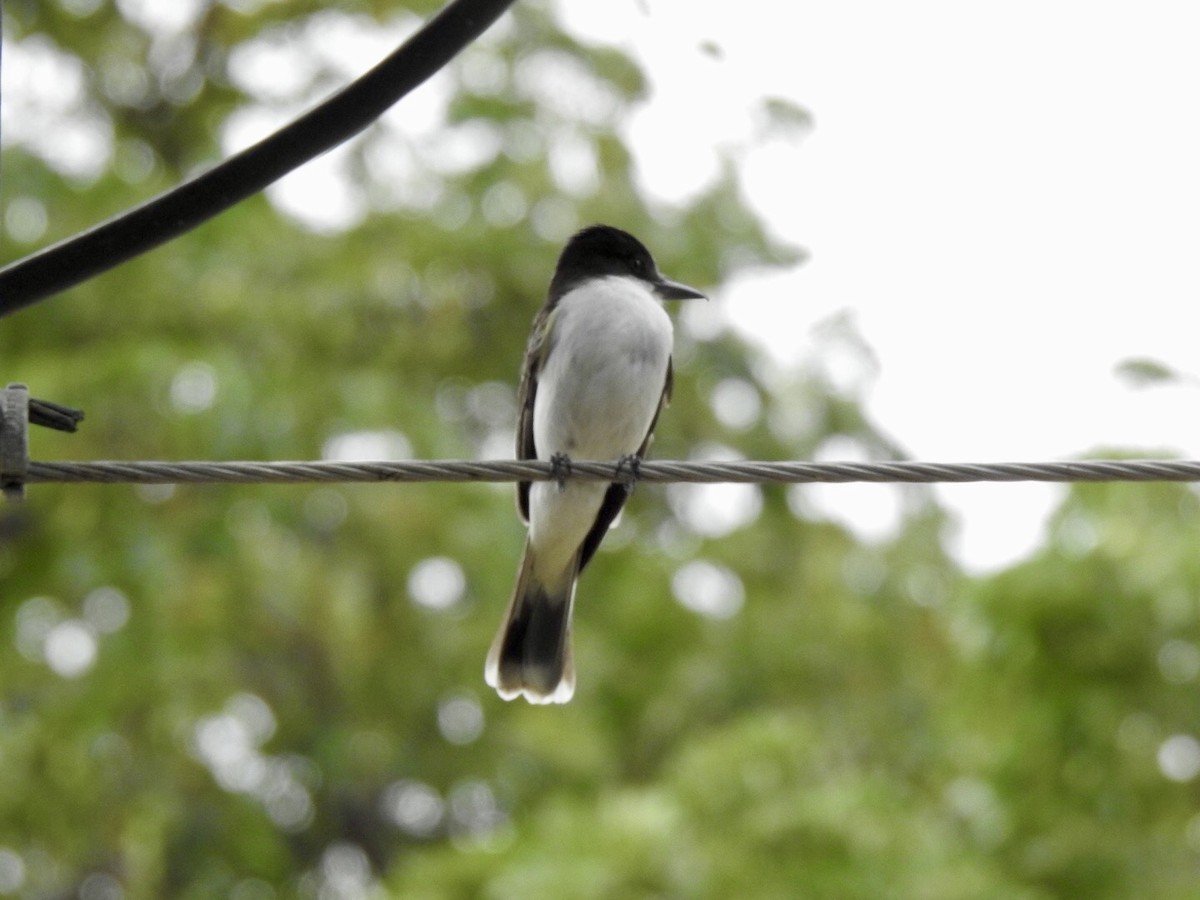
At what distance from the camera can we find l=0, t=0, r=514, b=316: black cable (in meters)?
2.68

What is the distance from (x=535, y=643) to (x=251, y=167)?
332 centimetres

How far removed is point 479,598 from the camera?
877 cm

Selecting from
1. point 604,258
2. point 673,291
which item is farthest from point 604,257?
point 673,291

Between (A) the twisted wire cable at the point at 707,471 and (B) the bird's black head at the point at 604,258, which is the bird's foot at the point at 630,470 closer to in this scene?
(A) the twisted wire cable at the point at 707,471

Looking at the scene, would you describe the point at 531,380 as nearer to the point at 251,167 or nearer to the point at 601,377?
the point at 601,377

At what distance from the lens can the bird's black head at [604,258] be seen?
619 cm

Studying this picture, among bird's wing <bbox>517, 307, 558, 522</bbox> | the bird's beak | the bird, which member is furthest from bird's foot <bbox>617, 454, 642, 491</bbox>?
the bird's beak

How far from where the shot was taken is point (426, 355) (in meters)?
9.23

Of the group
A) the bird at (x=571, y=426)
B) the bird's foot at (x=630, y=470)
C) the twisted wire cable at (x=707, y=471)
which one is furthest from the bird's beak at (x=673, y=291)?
the twisted wire cable at (x=707, y=471)

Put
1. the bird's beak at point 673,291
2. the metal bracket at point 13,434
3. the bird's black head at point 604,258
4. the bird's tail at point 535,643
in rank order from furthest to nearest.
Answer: the bird's black head at point 604,258 < the bird's beak at point 673,291 < the bird's tail at point 535,643 < the metal bracket at point 13,434

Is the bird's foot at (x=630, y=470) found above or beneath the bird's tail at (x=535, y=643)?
beneath

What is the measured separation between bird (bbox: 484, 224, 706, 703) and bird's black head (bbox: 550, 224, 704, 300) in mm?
35

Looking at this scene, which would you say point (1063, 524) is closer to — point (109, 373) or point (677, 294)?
point (677, 294)

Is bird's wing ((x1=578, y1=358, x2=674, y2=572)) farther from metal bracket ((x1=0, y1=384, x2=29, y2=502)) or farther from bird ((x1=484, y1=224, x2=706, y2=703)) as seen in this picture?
metal bracket ((x1=0, y1=384, x2=29, y2=502))
